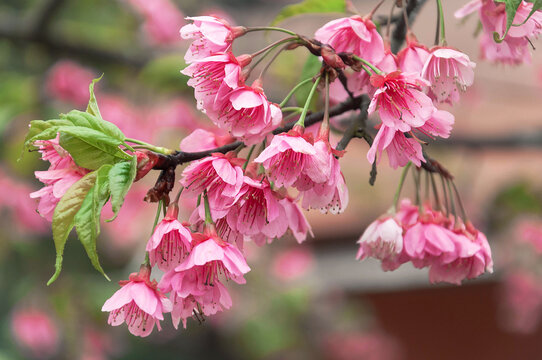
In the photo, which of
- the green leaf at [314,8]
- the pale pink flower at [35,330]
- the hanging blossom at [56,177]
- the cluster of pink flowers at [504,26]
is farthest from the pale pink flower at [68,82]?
the cluster of pink flowers at [504,26]

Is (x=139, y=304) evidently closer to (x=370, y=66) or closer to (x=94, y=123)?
(x=94, y=123)

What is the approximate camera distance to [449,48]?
0.81m

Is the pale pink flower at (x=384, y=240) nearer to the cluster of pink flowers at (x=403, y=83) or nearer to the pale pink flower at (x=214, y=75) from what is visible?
the cluster of pink flowers at (x=403, y=83)

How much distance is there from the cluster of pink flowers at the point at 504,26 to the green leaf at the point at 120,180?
1.59 feet

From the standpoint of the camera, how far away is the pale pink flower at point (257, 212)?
2.45ft

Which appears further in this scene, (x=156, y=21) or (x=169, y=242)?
(x=156, y=21)

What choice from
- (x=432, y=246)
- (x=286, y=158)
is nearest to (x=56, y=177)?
(x=286, y=158)

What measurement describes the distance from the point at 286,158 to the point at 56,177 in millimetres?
285

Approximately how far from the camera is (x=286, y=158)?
2.41 feet

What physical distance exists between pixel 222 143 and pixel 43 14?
1.63 metres

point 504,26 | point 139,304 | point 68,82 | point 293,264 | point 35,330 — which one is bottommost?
point 293,264

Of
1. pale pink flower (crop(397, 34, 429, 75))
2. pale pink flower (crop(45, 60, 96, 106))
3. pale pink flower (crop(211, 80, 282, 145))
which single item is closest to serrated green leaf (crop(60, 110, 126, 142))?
pale pink flower (crop(211, 80, 282, 145))

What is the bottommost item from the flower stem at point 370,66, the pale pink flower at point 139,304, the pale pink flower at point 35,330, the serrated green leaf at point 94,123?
the pale pink flower at point 35,330

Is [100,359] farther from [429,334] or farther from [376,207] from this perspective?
[429,334]
